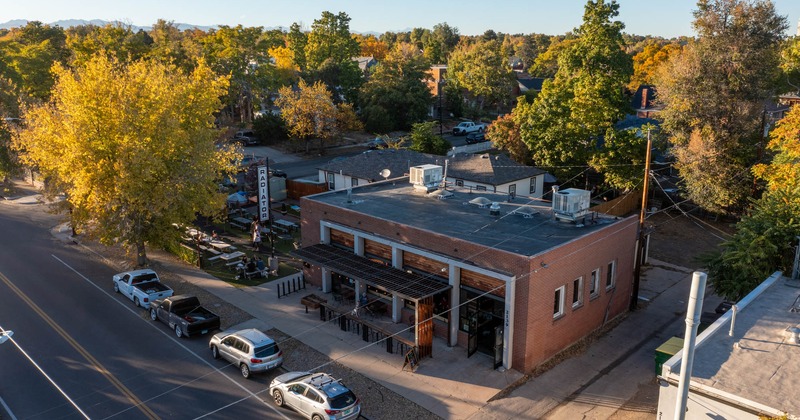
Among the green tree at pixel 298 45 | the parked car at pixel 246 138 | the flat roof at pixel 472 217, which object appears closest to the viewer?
the flat roof at pixel 472 217

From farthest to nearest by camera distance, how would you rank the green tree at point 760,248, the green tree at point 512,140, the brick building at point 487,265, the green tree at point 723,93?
the green tree at point 512,140 < the green tree at point 723,93 < the green tree at point 760,248 < the brick building at point 487,265

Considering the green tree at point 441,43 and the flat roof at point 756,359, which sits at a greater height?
the green tree at point 441,43

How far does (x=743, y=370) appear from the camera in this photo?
14477mm

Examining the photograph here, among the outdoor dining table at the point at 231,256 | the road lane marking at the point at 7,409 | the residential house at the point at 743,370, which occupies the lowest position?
the road lane marking at the point at 7,409

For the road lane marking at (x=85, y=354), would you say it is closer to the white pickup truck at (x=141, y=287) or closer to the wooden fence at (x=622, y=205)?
the white pickup truck at (x=141, y=287)

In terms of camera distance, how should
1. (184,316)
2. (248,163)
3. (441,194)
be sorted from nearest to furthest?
(184,316) → (441,194) → (248,163)

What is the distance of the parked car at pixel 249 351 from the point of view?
19172 mm

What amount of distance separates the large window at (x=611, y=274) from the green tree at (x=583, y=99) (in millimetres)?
18590

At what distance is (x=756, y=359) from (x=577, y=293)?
718 cm

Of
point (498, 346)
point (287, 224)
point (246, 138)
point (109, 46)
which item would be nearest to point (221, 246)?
point (287, 224)

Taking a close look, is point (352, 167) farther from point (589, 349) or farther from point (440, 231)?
point (589, 349)

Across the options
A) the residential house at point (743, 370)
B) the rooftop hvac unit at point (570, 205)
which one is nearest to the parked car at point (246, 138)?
the rooftop hvac unit at point (570, 205)

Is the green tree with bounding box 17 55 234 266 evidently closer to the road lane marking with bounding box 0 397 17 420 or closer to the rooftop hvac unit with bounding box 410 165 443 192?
the rooftop hvac unit with bounding box 410 165 443 192

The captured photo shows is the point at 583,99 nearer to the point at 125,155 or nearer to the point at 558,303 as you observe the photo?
the point at 558,303
